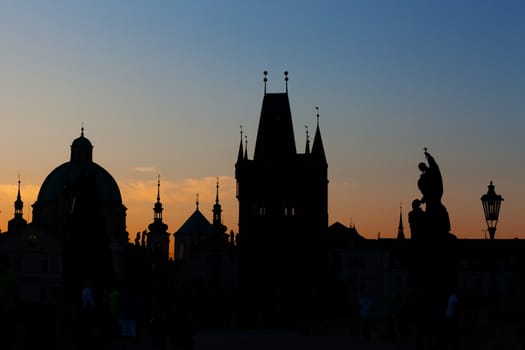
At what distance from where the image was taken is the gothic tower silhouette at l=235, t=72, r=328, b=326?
132500mm

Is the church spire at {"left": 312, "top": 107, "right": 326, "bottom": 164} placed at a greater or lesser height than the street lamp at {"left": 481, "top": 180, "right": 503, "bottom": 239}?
greater

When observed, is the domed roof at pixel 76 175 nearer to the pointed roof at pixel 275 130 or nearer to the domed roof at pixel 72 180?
the domed roof at pixel 72 180

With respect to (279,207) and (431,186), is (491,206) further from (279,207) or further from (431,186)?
(279,207)

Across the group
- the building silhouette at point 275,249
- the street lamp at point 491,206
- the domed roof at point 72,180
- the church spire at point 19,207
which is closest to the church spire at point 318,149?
the building silhouette at point 275,249

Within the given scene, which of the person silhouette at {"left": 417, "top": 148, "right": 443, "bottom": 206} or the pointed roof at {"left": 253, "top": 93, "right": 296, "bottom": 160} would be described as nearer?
the person silhouette at {"left": 417, "top": 148, "right": 443, "bottom": 206}

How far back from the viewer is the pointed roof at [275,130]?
136 m

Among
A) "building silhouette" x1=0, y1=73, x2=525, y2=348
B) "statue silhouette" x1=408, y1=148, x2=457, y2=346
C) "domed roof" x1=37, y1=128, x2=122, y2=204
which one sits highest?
"domed roof" x1=37, y1=128, x2=122, y2=204

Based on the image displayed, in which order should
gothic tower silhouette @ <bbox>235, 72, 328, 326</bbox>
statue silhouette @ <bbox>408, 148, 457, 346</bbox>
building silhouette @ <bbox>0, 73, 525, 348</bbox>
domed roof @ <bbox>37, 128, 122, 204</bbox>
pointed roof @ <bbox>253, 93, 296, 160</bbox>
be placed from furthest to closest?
domed roof @ <bbox>37, 128, 122, 204</bbox> → pointed roof @ <bbox>253, 93, 296, 160</bbox> → gothic tower silhouette @ <bbox>235, 72, 328, 326</bbox> → building silhouette @ <bbox>0, 73, 525, 348</bbox> → statue silhouette @ <bbox>408, 148, 457, 346</bbox>

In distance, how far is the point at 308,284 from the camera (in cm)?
13050

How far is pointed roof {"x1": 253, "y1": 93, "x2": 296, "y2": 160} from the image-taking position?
135750 millimetres

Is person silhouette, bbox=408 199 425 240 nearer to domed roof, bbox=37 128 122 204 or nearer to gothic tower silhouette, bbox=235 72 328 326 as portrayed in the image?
gothic tower silhouette, bbox=235 72 328 326

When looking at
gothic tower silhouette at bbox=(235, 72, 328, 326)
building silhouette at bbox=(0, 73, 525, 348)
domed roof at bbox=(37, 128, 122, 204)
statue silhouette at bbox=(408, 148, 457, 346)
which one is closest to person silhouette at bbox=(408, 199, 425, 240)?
statue silhouette at bbox=(408, 148, 457, 346)

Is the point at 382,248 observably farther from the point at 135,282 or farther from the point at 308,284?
the point at 135,282

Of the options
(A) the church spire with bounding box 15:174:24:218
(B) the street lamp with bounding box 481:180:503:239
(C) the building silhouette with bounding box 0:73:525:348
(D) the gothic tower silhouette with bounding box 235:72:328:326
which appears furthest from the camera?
(A) the church spire with bounding box 15:174:24:218
